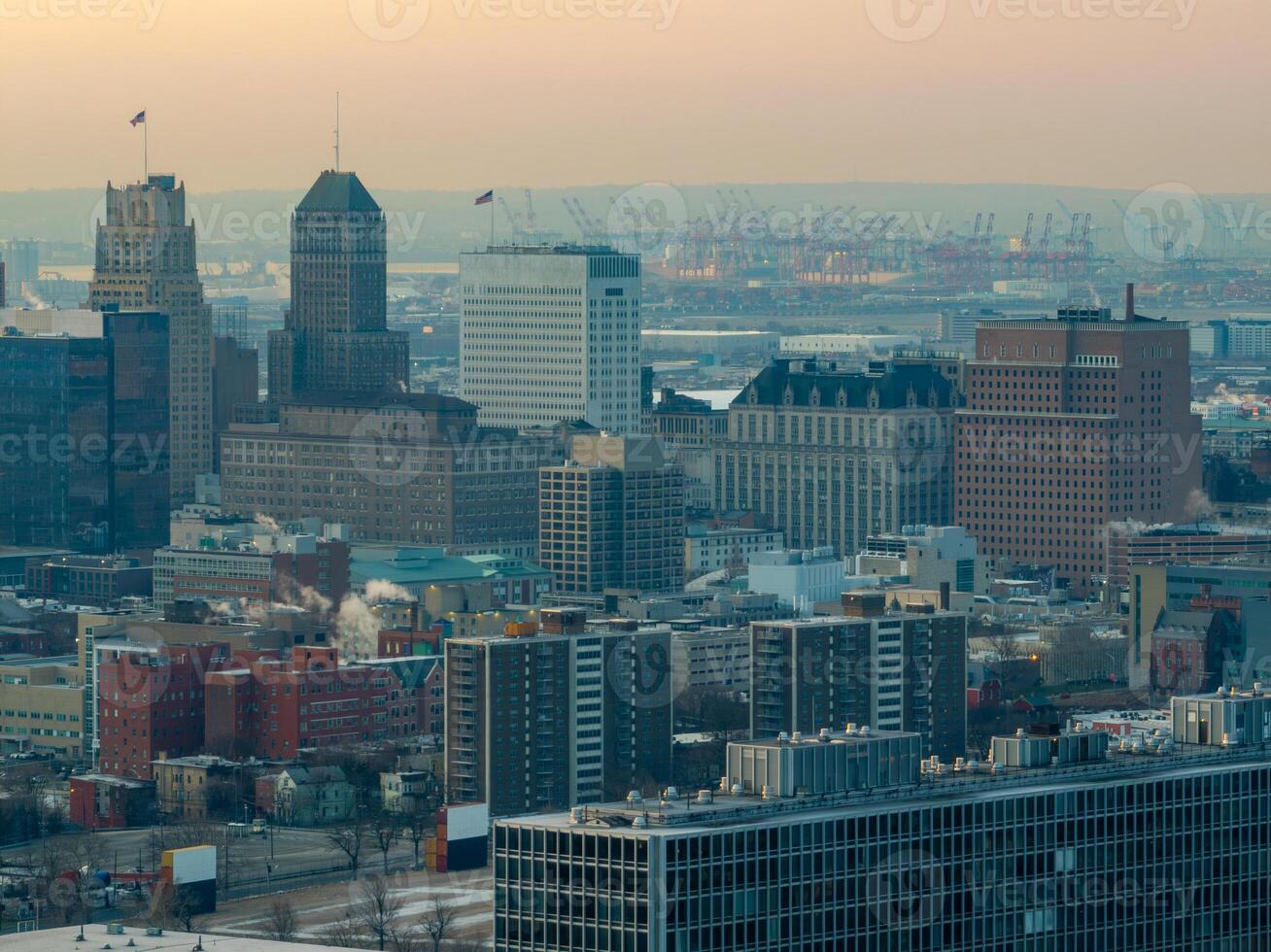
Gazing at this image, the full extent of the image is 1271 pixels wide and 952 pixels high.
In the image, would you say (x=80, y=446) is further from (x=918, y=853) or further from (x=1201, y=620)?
(x=918, y=853)

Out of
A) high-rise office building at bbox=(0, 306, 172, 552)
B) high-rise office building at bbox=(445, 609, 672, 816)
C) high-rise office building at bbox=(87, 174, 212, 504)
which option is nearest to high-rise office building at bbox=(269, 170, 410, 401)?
high-rise office building at bbox=(87, 174, 212, 504)

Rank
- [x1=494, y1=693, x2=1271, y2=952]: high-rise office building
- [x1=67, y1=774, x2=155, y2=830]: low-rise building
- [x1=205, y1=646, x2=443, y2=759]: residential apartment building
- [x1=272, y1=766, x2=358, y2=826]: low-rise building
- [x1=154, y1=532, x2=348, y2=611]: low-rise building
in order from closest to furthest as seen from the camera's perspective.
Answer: [x1=494, y1=693, x2=1271, y2=952]: high-rise office building → [x1=67, y1=774, x2=155, y2=830]: low-rise building → [x1=272, y1=766, x2=358, y2=826]: low-rise building → [x1=205, y1=646, x2=443, y2=759]: residential apartment building → [x1=154, y1=532, x2=348, y2=611]: low-rise building

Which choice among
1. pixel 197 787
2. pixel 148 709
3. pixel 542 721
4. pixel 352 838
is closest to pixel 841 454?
pixel 148 709

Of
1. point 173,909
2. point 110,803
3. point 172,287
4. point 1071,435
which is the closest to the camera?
point 173,909

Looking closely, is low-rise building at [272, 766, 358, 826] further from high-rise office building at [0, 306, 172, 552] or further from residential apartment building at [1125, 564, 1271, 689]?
high-rise office building at [0, 306, 172, 552]

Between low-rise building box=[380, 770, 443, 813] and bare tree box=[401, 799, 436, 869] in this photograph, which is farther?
low-rise building box=[380, 770, 443, 813]

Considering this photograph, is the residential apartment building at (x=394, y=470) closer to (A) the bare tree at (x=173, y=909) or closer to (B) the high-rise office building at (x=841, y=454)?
(B) the high-rise office building at (x=841, y=454)
